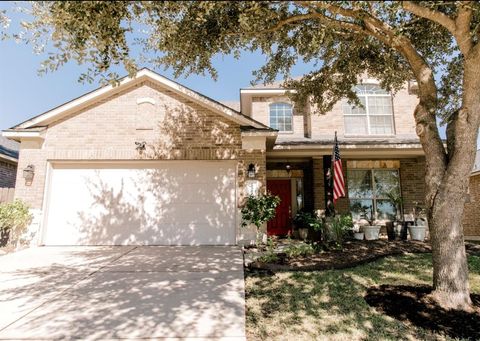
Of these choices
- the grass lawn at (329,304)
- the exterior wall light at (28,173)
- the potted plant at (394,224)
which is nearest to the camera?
the grass lawn at (329,304)

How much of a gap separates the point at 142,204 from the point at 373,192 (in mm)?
8959

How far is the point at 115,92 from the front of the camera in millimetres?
9875

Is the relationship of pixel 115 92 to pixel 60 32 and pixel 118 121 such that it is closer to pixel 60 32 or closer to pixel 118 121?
pixel 118 121

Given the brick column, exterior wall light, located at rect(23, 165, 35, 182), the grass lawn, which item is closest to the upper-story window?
the brick column

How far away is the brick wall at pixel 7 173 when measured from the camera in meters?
12.6

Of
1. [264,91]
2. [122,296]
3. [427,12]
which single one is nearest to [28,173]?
[122,296]

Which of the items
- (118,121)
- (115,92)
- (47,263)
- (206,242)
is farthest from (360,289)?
(115,92)

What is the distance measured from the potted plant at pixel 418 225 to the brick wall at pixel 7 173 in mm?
15928

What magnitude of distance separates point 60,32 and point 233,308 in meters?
4.78

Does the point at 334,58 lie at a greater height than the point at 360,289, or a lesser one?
greater

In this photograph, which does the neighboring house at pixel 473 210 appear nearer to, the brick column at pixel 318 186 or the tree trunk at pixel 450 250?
the brick column at pixel 318 186

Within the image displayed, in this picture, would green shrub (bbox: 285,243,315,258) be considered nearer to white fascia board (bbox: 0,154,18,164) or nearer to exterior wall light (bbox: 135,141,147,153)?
exterior wall light (bbox: 135,141,147,153)

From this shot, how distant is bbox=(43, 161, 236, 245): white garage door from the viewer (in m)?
9.45

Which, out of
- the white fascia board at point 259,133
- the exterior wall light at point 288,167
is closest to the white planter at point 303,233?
the exterior wall light at point 288,167
